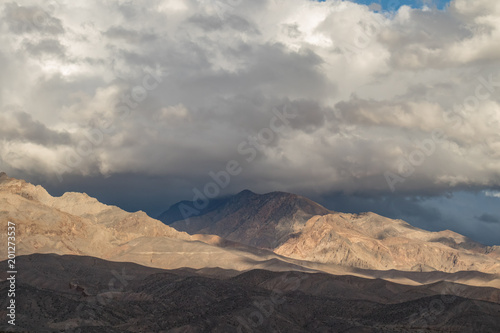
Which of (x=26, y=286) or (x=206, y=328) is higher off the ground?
(x=26, y=286)

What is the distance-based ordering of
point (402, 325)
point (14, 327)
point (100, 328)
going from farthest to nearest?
1. point (402, 325)
2. point (100, 328)
3. point (14, 327)

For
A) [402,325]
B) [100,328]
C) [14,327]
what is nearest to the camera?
[14,327]

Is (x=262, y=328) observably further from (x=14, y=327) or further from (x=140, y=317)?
(x=14, y=327)

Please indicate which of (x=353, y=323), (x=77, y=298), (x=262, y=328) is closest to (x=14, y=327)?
(x=77, y=298)

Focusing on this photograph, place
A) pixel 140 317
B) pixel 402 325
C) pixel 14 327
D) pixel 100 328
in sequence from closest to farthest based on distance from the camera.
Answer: pixel 14 327 → pixel 100 328 → pixel 402 325 → pixel 140 317

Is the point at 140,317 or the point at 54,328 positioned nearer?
the point at 54,328

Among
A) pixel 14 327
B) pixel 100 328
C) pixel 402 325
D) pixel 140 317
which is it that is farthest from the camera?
pixel 140 317

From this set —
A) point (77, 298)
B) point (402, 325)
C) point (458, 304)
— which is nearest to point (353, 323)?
point (402, 325)

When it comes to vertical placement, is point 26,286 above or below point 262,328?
above

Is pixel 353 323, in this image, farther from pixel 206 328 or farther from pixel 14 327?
pixel 14 327

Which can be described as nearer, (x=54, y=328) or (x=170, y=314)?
(x=54, y=328)
